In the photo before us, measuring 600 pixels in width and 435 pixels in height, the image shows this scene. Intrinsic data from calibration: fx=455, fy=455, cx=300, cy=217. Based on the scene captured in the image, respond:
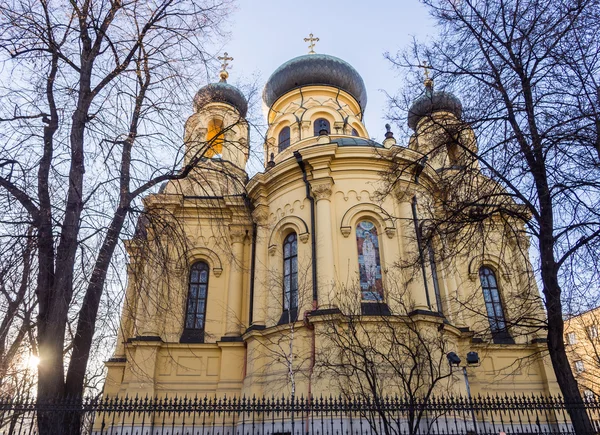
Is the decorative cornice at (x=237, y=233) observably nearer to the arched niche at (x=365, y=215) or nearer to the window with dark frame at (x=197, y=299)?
the window with dark frame at (x=197, y=299)

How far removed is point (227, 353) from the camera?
15484 mm

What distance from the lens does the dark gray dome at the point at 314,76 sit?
23094 millimetres

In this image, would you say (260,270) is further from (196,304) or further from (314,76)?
(314,76)

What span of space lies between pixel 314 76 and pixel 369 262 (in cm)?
1196

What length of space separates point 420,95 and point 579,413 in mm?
5867

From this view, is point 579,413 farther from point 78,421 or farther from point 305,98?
point 305,98

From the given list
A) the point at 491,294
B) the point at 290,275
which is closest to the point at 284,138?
the point at 290,275

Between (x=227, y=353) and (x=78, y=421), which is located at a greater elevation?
(x=227, y=353)

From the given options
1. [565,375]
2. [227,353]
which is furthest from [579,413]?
[227,353]

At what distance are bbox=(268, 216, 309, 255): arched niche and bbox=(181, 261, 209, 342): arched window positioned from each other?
3.29 m

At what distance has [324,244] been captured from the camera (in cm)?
1449

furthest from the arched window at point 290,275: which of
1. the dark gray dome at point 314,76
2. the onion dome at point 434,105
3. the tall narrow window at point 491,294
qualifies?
the dark gray dome at point 314,76

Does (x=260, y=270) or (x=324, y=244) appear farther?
(x=260, y=270)

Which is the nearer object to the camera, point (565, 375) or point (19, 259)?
point (19, 259)
